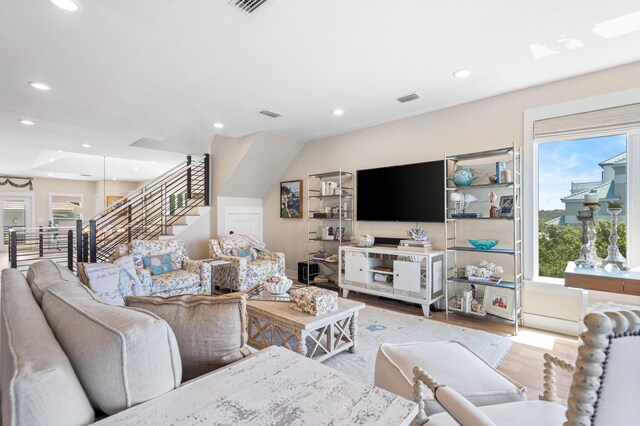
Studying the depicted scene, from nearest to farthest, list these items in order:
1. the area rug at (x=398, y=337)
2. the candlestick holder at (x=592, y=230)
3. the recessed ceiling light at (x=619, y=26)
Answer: the recessed ceiling light at (x=619, y=26) → the area rug at (x=398, y=337) → the candlestick holder at (x=592, y=230)

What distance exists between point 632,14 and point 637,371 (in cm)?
247

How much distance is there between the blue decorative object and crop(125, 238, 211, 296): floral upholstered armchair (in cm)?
316

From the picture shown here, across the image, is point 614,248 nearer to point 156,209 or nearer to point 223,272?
point 223,272

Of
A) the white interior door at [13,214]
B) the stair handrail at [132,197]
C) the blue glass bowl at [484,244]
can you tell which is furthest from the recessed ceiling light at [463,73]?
the white interior door at [13,214]

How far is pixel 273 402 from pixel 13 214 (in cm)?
1163

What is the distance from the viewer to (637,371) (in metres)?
0.67

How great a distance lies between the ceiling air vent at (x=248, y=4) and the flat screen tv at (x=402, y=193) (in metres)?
2.62

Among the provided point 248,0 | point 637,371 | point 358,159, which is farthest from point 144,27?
point 358,159

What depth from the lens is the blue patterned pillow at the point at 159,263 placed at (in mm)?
3650

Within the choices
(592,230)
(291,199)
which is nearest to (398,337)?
(592,230)

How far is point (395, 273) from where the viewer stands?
3.68 metres

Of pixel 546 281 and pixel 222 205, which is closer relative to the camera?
pixel 546 281

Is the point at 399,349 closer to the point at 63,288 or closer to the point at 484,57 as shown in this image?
the point at 63,288

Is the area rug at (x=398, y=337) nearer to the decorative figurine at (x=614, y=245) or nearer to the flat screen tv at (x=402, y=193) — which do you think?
the decorative figurine at (x=614, y=245)
